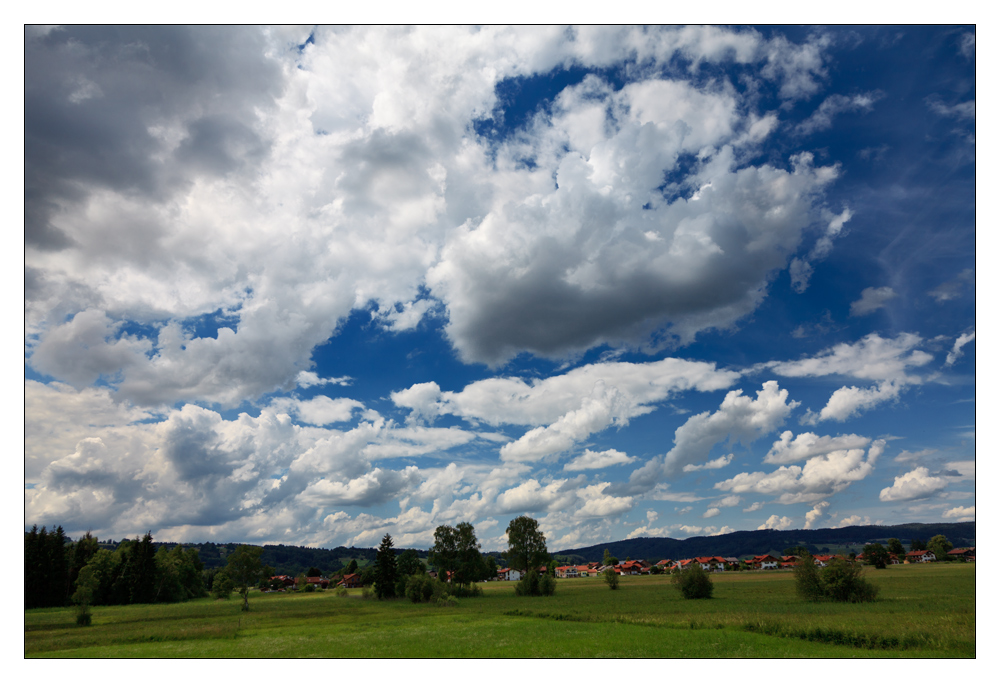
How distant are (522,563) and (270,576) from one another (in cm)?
5348

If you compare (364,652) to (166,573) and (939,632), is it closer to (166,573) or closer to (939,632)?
(939,632)

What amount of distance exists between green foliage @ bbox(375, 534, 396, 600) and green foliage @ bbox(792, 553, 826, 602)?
6207 cm

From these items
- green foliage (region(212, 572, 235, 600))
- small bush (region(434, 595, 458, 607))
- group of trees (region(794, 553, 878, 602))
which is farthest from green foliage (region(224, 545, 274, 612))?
group of trees (region(794, 553, 878, 602))

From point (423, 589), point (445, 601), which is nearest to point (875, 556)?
point (445, 601)

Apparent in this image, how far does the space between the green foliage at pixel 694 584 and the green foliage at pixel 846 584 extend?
1511 centimetres

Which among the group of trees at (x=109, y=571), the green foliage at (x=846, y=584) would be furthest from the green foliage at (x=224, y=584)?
the green foliage at (x=846, y=584)

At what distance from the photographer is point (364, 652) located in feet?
104

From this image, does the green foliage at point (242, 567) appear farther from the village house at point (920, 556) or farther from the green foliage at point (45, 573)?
the village house at point (920, 556)

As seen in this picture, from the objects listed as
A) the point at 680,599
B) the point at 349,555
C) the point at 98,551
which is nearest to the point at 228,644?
the point at 680,599

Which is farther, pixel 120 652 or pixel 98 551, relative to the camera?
pixel 98 551

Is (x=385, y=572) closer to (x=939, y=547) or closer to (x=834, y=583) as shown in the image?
(x=834, y=583)

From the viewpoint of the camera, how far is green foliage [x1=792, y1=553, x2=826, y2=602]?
59094mm

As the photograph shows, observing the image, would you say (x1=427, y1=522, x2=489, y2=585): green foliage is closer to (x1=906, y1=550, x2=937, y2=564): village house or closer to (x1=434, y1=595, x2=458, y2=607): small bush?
(x1=434, y1=595, x2=458, y2=607): small bush

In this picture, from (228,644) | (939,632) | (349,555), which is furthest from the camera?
(349,555)
